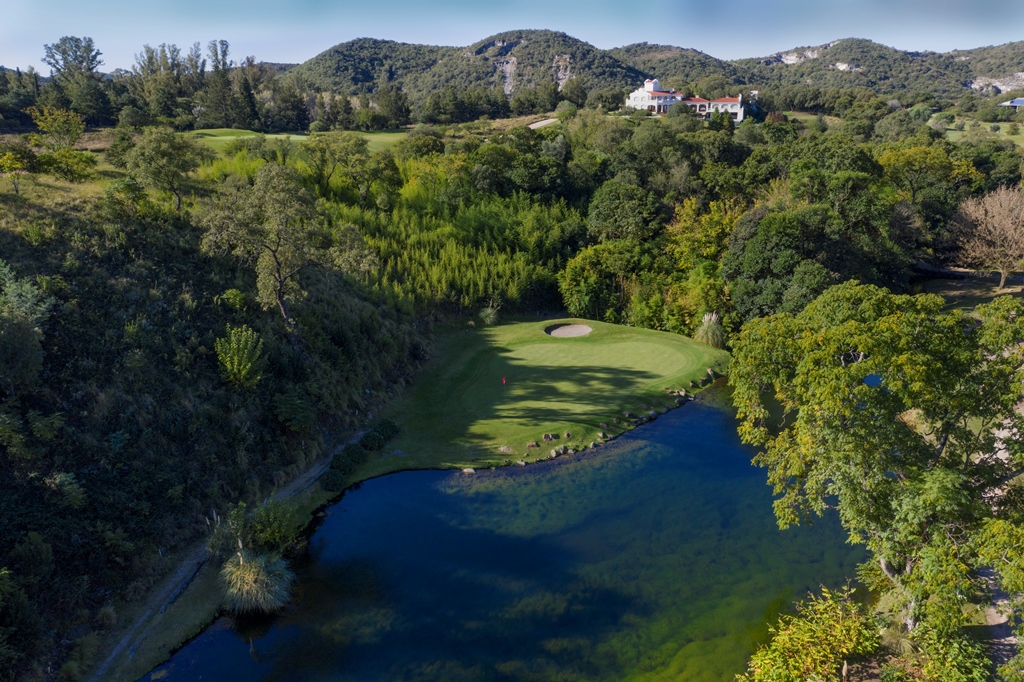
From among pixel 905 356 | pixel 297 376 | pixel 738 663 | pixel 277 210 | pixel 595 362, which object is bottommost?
pixel 738 663

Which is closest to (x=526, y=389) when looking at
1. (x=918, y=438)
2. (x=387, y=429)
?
(x=387, y=429)

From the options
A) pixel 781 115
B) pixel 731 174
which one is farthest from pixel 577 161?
pixel 781 115

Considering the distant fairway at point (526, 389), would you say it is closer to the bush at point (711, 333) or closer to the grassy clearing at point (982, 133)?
the bush at point (711, 333)

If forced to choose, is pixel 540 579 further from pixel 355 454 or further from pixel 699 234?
pixel 699 234

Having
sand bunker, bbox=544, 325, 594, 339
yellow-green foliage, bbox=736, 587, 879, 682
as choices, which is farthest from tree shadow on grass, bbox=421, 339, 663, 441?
yellow-green foliage, bbox=736, 587, 879, 682

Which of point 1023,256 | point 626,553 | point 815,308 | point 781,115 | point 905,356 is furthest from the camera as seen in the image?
point 781,115

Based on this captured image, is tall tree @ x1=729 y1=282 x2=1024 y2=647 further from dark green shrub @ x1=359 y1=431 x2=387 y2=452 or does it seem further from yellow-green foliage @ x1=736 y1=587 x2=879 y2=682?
dark green shrub @ x1=359 y1=431 x2=387 y2=452

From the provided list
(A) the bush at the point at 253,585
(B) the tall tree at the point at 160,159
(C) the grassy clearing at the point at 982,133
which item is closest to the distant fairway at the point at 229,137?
(B) the tall tree at the point at 160,159

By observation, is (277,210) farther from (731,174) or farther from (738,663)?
(731,174)

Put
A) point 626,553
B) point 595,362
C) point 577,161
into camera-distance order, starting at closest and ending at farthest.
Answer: point 626,553
point 595,362
point 577,161
